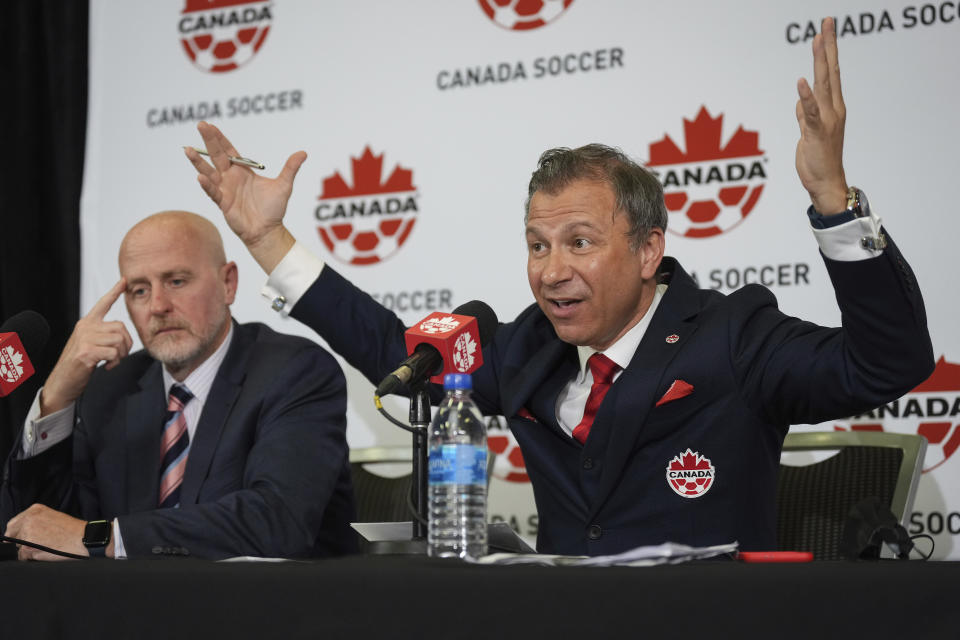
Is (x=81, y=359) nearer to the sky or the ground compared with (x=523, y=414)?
nearer to the sky

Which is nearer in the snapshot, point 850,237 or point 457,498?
point 457,498

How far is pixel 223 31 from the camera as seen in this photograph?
437cm

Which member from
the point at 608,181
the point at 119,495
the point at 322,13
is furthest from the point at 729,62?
the point at 119,495

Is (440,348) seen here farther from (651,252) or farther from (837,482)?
(837,482)

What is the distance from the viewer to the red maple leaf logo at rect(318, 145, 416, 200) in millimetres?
3979

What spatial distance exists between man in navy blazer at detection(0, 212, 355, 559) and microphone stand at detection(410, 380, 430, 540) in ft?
2.20

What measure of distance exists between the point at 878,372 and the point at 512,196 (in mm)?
2069

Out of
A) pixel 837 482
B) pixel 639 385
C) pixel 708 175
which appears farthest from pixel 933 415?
pixel 639 385

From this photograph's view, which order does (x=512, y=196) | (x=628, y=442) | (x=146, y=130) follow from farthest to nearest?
(x=146, y=130), (x=512, y=196), (x=628, y=442)

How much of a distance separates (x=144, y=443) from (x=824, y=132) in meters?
1.95

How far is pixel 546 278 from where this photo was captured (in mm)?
2320

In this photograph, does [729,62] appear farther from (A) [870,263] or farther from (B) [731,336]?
(A) [870,263]

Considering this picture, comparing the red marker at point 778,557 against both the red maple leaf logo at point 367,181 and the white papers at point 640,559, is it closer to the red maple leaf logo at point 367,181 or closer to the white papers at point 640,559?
the white papers at point 640,559

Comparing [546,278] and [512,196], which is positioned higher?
[512,196]
